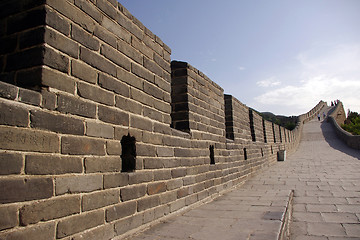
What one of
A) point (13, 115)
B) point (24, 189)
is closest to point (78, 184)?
point (24, 189)

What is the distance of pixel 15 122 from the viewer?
1505 millimetres

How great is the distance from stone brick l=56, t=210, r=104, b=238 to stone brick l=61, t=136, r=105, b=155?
0.47 meters

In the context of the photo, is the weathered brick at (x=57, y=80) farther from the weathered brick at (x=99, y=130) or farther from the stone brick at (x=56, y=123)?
the weathered brick at (x=99, y=130)

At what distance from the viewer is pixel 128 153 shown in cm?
262

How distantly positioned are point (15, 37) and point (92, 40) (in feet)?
1.87

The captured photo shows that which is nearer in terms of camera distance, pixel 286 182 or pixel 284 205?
pixel 284 205

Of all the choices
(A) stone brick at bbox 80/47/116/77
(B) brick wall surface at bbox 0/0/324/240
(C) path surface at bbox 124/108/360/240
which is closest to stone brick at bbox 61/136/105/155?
(B) brick wall surface at bbox 0/0/324/240

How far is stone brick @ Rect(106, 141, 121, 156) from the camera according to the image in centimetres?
225

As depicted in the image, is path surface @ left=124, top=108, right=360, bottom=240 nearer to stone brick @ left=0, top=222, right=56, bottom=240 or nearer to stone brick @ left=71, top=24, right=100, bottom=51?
stone brick @ left=0, top=222, right=56, bottom=240

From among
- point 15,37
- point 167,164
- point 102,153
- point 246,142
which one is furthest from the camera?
point 246,142

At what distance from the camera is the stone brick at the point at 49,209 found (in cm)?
151

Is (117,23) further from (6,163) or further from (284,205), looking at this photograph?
(284,205)

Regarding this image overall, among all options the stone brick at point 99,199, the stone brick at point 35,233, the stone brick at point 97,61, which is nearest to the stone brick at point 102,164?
the stone brick at point 99,199

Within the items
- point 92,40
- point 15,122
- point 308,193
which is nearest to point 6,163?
point 15,122
